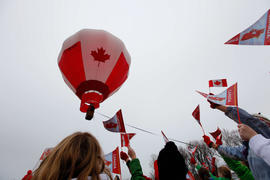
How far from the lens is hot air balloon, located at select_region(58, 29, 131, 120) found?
2.89 meters

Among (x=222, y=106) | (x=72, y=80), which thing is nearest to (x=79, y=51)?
(x=72, y=80)

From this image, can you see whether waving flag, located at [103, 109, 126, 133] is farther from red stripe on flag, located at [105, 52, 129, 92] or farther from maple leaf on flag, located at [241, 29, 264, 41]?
maple leaf on flag, located at [241, 29, 264, 41]

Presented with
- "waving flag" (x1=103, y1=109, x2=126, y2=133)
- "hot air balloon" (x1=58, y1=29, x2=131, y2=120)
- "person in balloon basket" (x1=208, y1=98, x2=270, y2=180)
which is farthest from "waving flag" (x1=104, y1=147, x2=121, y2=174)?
"person in balloon basket" (x1=208, y1=98, x2=270, y2=180)

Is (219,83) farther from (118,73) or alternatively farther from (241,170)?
(118,73)

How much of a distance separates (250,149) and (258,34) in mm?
2244

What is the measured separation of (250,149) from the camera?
5.65ft

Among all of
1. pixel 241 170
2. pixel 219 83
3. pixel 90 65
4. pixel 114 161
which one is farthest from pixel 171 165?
pixel 114 161

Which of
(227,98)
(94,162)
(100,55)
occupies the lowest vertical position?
(94,162)

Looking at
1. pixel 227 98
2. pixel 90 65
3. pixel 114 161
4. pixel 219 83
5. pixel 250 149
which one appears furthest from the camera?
pixel 114 161

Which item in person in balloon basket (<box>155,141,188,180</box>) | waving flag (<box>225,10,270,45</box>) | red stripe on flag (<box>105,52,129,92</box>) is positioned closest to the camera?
person in balloon basket (<box>155,141,188,180</box>)

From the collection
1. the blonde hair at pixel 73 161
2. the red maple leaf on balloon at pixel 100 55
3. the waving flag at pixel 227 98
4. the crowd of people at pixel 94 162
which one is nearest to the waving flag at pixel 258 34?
the waving flag at pixel 227 98

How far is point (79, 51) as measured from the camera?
294 centimetres

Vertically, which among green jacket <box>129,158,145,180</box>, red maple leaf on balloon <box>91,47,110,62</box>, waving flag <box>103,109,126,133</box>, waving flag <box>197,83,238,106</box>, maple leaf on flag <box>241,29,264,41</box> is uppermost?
maple leaf on flag <box>241,29,264,41</box>

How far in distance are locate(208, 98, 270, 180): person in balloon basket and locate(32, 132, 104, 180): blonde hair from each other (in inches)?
73.4
